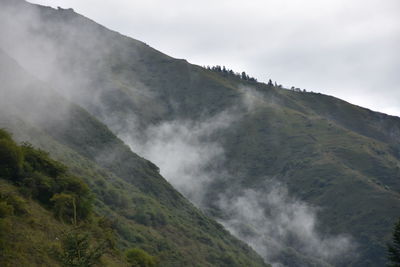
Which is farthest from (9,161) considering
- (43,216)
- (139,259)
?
(139,259)

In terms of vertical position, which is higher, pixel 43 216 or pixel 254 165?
pixel 254 165

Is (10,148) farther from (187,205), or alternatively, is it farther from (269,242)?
(269,242)

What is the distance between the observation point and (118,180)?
76062 mm

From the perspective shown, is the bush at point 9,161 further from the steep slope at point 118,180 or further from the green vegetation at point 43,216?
the steep slope at point 118,180

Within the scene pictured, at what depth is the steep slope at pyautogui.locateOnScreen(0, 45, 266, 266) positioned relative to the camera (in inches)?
2383

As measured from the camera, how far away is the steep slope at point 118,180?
199 feet

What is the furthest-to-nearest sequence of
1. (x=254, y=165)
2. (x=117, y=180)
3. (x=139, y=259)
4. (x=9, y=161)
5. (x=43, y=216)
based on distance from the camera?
(x=254, y=165), (x=117, y=180), (x=139, y=259), (x=9, y=161), (x=43, y=216)

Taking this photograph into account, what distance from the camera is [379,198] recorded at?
443 ft

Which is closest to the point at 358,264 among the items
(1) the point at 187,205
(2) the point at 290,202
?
(2) the point at 290,202

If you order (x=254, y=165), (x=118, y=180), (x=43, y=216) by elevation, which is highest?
(x=254, y=165)

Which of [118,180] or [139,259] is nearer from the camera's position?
[139,259]

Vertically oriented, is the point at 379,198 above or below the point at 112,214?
above

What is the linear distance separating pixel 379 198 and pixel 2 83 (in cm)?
10599

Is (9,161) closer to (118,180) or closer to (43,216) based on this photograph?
(43,216)
